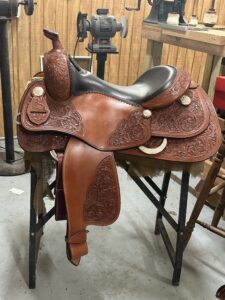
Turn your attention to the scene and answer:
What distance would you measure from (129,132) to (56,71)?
1.03 ft

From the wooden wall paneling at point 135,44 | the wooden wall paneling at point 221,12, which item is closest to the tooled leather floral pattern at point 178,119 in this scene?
the wooden wall paneling at point 135,44

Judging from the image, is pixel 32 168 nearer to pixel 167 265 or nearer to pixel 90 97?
pixel 90 97

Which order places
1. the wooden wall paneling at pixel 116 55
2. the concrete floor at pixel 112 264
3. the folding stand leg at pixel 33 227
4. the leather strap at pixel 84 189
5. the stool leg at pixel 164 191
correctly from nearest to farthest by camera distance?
the leather strap at pixel 84 189, the folding stand leg at pixel 33 227, the concrete floor at pixel 112 264, the stool leg at pixel 164 191, the wooden wall paneling at pixel 116 55

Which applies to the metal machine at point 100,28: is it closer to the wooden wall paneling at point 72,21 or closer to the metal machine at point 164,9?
the metal machine at point 164,9

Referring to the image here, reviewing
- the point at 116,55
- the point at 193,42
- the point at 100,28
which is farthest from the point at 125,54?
the point at 193,42

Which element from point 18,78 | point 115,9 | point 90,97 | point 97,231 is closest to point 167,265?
point 97,231

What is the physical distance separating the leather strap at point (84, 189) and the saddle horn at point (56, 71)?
0.57ft

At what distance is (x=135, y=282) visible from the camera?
1.45m

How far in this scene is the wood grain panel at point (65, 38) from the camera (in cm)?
245

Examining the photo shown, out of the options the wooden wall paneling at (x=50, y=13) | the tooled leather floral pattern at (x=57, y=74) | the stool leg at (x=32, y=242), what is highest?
the wooden wall paneling at (x=50, y=13)

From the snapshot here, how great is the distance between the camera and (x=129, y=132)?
109 centimetres

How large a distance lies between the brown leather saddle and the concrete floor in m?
0.45

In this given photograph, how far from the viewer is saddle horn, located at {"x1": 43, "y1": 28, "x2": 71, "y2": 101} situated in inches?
41.4

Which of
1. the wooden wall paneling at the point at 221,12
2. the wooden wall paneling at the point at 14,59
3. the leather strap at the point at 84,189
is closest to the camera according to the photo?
the leather strap at the point at 84,189
